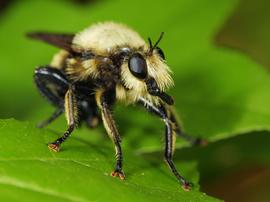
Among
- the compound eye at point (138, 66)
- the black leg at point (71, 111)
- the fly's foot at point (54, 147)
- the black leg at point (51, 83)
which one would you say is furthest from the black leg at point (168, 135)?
the fly's foot at point (54, 147)

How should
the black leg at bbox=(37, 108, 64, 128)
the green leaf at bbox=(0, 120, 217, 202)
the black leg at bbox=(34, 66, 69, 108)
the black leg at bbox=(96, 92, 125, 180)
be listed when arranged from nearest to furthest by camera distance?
the green leaf at bbox=(0, 120, 217, 202), the black leg at bbox=(96, 92, 125, 180), the black leg at bbox=(34, 66, 69, 108), the black leg at bbox=(37, 108, 64, 128)

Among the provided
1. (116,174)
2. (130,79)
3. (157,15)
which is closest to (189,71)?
(157,15)

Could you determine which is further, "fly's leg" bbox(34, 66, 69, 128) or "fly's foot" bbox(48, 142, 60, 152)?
"fly's leg" bbox(34, 66, 69, 128)

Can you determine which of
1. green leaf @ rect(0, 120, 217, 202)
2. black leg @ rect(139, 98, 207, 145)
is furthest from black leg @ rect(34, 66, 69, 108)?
green leaf @ rect(0, 120, 217, 202)

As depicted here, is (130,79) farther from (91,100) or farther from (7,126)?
(7,126)

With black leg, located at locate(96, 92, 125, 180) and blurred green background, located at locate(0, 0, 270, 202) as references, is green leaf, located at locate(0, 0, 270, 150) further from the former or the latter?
black leg, located at locate(96, 92, 125, 180)
